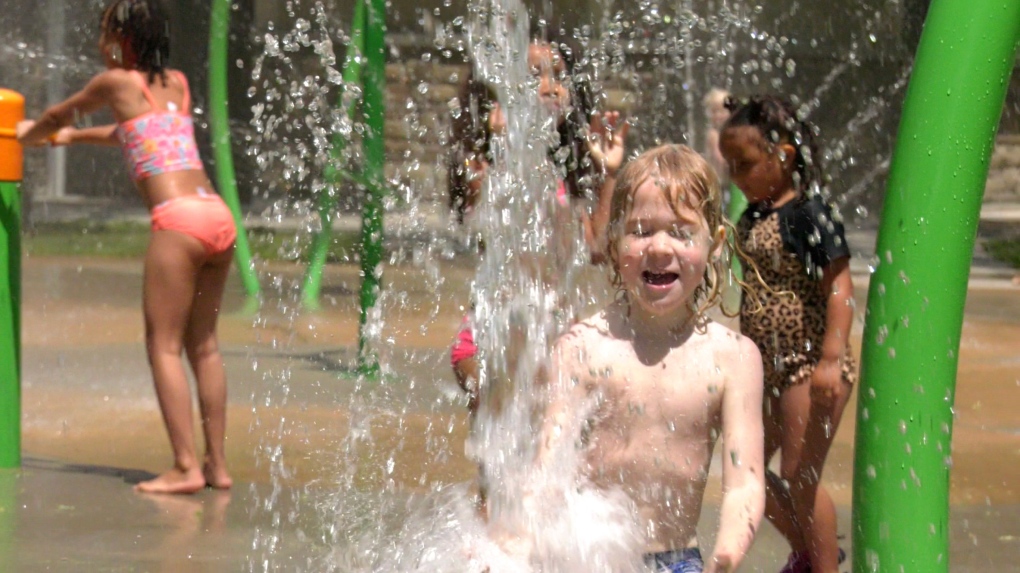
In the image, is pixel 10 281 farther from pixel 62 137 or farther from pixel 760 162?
pixel 760 162

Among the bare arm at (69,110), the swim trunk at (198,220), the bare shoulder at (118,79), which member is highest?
the bare shoulder at (118,79)

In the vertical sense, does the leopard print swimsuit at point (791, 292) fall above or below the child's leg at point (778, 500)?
above

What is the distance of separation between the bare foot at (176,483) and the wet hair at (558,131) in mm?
1444

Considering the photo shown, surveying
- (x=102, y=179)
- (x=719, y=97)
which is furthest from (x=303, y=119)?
(x=719, y=97)

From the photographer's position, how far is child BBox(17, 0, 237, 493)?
488 centimetres

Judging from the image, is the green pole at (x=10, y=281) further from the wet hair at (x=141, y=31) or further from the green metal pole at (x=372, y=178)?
the green metal pole at (x=372, y=178)

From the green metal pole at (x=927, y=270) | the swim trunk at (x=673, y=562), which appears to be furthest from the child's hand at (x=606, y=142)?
the swim trunk at (x=673, y=562)

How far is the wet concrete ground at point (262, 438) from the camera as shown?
4211 millimetres

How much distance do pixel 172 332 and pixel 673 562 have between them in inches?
108

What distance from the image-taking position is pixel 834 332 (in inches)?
148

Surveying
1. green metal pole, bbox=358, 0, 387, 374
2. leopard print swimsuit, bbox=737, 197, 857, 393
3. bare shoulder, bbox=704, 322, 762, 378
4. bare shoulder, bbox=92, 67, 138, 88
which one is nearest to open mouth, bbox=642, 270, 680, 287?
bare shoulder, bbox=704, 322, 762, 378

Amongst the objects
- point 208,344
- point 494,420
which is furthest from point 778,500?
point 208,344

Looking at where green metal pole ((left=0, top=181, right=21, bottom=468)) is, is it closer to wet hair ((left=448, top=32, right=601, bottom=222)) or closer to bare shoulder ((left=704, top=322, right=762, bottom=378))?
wet hair ((left=448, top=32, right=601, bottom=222))

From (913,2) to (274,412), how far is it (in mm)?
12573
